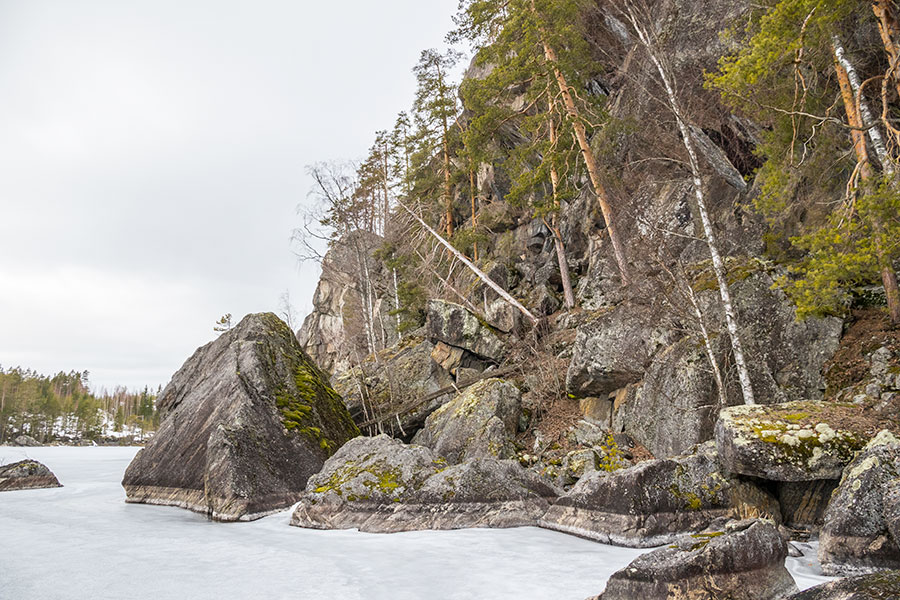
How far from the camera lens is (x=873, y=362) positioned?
27.5 feet

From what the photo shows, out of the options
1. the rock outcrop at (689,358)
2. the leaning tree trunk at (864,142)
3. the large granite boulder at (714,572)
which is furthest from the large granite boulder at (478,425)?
the leaning tree trunk at (864,142)

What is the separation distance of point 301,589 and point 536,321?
13642mm

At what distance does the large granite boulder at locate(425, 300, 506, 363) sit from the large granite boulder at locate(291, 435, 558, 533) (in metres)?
9.77

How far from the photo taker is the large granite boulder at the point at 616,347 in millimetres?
11984

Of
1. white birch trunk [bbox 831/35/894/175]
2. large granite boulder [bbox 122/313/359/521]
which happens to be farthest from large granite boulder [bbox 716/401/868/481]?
large granite boulder [bbox 122/313/359/521]

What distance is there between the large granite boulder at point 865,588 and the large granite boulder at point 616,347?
9535mm

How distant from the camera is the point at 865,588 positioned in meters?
2.47

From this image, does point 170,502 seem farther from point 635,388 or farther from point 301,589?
point 635,388

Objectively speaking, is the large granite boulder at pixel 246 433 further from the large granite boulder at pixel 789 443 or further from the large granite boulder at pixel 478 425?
the large granite boulder at pixel 789 443

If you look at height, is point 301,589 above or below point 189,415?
below

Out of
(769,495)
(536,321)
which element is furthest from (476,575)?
(536,321)

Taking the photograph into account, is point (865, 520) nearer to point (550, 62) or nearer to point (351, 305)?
point (550, 62)

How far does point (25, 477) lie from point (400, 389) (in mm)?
11590

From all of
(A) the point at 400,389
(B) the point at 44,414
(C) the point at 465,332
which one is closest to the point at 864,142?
(C) the point at 465,332
